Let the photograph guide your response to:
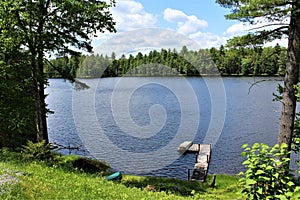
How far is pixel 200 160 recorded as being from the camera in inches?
962

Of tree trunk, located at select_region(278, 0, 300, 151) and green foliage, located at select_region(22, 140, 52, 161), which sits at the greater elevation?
tree trunk, located at select_region(278, 0, 300, 151)

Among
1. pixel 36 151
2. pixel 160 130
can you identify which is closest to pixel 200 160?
pixel 160 130

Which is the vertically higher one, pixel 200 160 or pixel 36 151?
pixel 36 151

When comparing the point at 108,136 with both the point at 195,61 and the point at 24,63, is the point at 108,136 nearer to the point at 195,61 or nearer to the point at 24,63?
the point at 24,63

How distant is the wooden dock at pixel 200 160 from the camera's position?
64.2ft

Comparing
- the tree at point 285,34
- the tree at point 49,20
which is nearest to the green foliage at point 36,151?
the tree at point 49,20

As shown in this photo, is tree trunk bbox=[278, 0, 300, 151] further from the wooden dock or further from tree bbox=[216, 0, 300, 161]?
the wooden dock

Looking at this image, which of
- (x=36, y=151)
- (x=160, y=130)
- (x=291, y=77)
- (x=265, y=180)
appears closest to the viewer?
(x=265, y=180)

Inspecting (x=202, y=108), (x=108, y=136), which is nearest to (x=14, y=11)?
(x=108, y=136)

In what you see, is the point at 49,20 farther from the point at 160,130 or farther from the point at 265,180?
the point at 160,130

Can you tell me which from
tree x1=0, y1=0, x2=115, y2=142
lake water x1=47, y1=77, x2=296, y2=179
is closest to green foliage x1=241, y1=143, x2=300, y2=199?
tree x1=0, y1=0, x2=115, y2=142

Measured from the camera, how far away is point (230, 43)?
10750mm

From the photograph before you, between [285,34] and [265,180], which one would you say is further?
[285,34]

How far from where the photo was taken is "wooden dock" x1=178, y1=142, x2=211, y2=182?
19.6 meters
